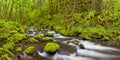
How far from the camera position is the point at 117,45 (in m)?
13.4

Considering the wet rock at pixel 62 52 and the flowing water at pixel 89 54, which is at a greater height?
the wet rock at pixel 62 52

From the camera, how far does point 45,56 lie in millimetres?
10625

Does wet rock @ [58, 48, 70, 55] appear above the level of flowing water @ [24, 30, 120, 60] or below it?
above

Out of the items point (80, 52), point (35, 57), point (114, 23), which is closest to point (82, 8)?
point (114, 23)

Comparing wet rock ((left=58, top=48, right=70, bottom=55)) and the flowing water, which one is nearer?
the flowing water

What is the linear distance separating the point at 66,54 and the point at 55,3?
64.3 ft

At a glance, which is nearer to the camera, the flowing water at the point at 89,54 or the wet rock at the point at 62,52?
the flowing water at the point at 89,54

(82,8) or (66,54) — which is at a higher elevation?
(82,8)

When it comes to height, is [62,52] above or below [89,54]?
above

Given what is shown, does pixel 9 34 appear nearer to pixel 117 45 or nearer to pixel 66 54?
pixel 66 54

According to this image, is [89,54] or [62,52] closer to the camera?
[62,52]

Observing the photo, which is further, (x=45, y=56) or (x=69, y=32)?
(x=69, y=32)

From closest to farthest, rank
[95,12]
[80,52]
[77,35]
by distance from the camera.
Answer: [80,52] < [77,35] < [95,12]

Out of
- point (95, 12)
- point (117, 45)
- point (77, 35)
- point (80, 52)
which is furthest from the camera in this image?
point (95, 12)
